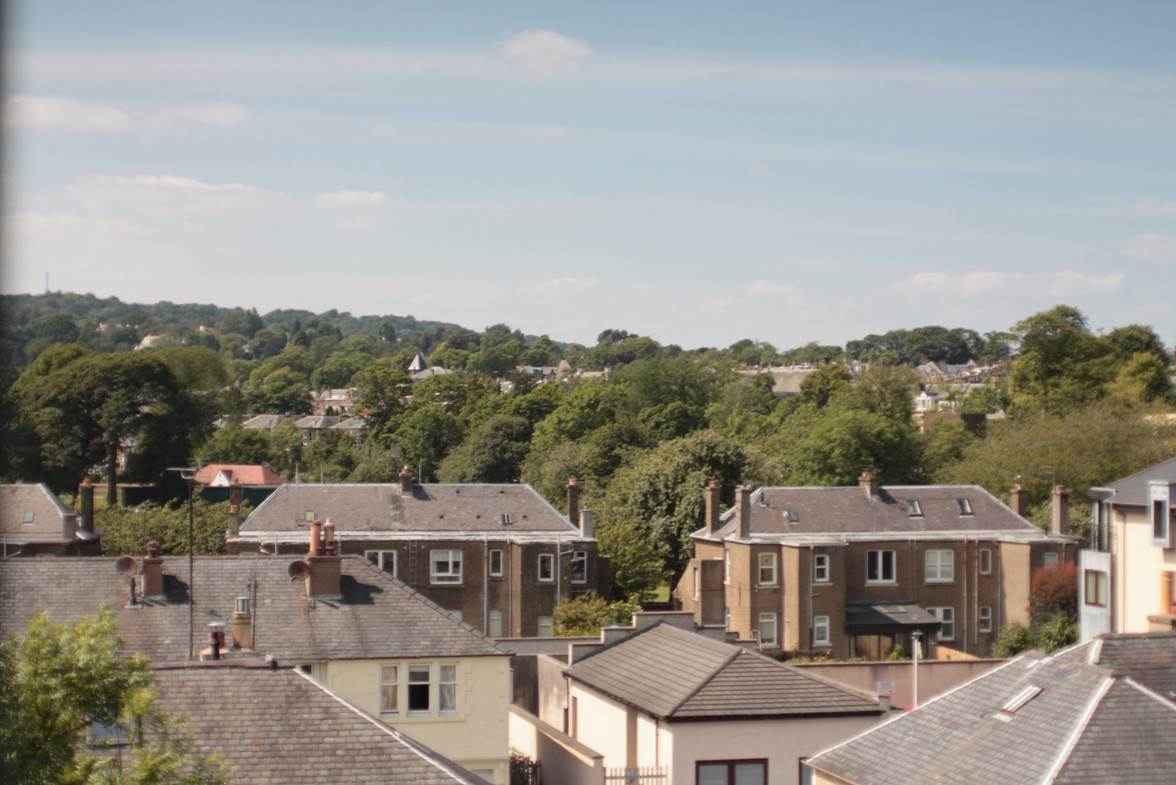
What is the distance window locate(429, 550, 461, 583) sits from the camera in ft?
170

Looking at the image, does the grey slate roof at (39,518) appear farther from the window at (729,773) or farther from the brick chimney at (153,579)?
the window at (729,773)

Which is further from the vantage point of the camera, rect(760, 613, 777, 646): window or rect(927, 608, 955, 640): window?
rect(927, 608, 955, 640): window

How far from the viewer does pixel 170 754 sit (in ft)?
51.0

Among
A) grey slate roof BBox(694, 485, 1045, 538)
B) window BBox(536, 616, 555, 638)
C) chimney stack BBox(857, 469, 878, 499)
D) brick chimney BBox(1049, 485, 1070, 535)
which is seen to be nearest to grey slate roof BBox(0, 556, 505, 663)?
window BBox(536, 616, 555, 638)

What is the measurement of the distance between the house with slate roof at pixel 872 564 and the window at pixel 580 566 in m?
3.76

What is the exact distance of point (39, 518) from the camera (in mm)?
49844

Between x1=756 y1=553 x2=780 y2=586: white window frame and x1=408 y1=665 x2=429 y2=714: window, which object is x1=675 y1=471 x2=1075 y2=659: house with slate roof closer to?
x1=756 y1=553 x2=780 y2=586: white window frame

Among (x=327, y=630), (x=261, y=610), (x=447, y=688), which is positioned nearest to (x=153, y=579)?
(x=261, y=610)

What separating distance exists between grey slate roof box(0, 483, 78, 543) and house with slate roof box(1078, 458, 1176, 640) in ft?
102

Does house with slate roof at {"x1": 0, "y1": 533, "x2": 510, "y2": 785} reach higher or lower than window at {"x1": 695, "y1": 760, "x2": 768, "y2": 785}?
higher

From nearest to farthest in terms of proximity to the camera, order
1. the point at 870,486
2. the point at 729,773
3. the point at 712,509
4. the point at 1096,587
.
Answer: the point at 729,773
the point at 1096,587
the point at 870,486
the point at 712,509

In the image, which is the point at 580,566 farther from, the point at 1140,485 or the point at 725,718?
the point at 725,718

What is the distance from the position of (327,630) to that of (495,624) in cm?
2448

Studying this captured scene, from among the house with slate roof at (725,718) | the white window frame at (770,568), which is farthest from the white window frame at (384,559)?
the house with slate roof at (725,718)
